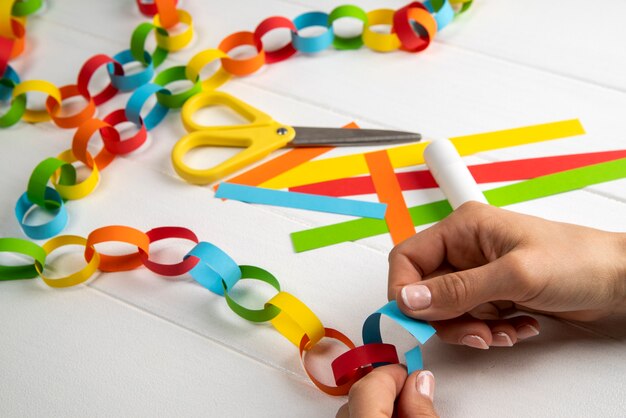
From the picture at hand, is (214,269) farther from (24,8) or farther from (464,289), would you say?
(24,8)

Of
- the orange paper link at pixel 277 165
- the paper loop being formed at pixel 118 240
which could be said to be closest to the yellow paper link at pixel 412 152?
the orange paper link at pixel 277 165

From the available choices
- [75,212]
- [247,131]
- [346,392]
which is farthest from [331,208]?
[75,212]

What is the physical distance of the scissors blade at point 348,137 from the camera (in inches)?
56.6

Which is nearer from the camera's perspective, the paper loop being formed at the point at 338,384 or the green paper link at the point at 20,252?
the paper loop being formed at the point at 338,384

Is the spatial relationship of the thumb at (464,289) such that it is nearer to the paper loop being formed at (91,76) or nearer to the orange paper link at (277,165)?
the orange paper link at (277,165)

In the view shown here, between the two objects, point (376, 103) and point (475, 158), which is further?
point (376, 103)

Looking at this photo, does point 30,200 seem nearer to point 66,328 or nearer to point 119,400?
point 66,328

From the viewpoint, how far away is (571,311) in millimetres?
1136

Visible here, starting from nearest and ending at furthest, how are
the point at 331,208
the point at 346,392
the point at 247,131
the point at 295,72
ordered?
the point at 346,392 < the point at 331,208 < the point at 247,131 < the point at 295,72

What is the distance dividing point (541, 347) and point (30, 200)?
933mm

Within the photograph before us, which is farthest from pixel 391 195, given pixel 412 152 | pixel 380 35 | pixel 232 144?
pixel 380 35

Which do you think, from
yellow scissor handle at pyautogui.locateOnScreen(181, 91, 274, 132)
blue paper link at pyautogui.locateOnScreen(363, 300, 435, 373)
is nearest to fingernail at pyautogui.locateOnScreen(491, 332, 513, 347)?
blue paper link at pyautogui.locateOnScreen(363, 300, 435, 373)

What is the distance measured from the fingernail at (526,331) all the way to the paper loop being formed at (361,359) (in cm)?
19

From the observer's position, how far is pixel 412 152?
143 centimetres
